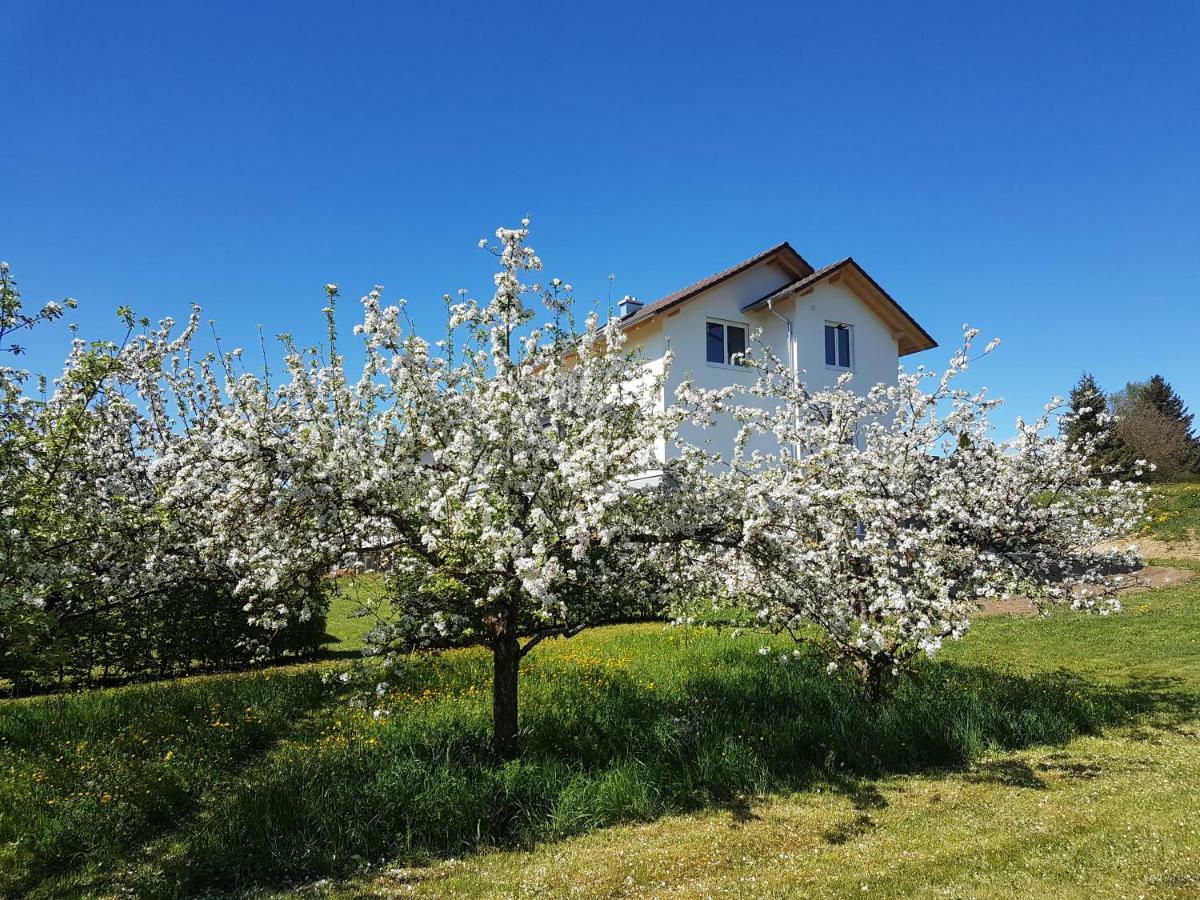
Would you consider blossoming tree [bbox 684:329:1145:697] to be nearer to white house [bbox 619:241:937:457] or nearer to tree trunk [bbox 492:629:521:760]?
tree trunk [bbox 492:629:521:760]

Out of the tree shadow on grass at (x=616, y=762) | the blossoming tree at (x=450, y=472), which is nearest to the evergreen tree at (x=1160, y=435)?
the tree shadow on grass at (x=616, y=762)

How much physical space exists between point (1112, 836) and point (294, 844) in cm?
620

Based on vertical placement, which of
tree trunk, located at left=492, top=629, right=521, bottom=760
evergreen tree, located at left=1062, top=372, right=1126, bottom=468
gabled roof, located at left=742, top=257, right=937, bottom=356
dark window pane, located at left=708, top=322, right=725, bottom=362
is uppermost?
gabled roof, located at left=742, top=257, right=937, bottom=356

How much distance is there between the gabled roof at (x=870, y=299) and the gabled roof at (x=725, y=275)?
1.73 ft

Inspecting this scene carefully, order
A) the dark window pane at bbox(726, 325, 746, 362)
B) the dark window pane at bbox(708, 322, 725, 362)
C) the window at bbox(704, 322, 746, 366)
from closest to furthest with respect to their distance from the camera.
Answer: the window at bbox(704, 322, 746, 366), the dark window pane at bbox(708, 322, 725, 362), the dark window pane at bbox(726, 325, 746, 362)

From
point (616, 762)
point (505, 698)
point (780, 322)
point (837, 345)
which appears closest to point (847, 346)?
point (837, 345)

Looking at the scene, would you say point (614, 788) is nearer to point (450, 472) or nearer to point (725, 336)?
point (450, 472)

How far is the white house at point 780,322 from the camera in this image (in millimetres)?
22219

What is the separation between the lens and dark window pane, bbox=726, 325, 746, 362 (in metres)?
23.7

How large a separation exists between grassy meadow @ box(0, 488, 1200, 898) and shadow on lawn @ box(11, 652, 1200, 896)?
0.09 feet

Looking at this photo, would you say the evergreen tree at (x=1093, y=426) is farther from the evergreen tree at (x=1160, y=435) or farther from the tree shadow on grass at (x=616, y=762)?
the tree shadow on grass at (x=616, y=762)

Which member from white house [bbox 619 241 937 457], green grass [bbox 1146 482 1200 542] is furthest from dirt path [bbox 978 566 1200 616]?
white house [bbox 619 241 937 457]

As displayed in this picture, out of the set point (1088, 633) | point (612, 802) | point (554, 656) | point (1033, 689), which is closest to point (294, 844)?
point (612, 802)

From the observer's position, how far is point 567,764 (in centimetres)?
704
